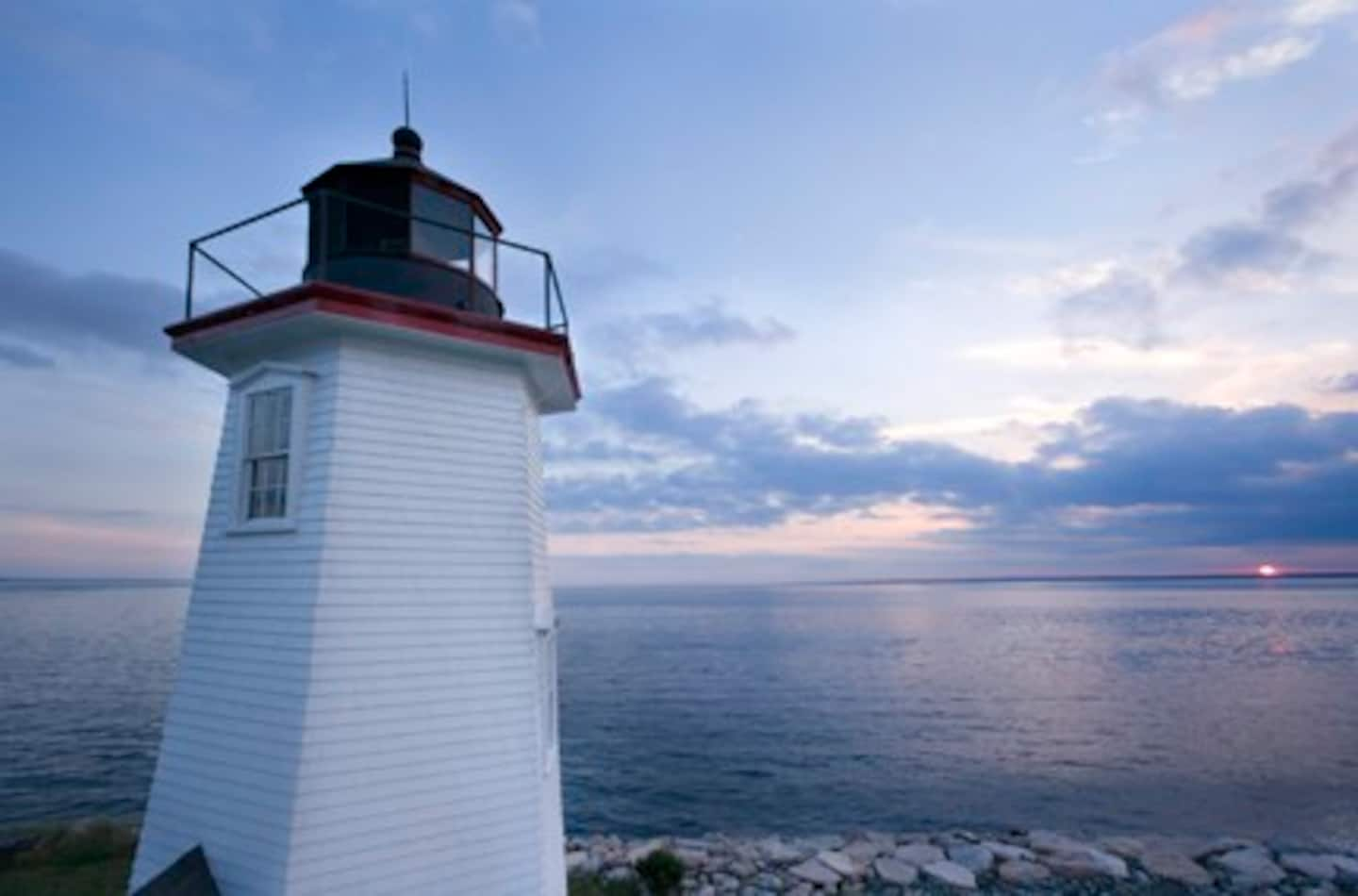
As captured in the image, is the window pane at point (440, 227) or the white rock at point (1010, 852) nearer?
the window pane at point (440, 227)

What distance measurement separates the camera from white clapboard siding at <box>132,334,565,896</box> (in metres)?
6.52

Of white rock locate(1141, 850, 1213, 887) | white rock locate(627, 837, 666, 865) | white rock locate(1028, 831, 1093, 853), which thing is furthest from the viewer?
white rock locate(1028, 831, 1093, 853)

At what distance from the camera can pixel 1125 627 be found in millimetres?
81938

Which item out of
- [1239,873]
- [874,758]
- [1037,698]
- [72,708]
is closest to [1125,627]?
[1037,698]

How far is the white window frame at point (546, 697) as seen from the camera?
7.97 metres

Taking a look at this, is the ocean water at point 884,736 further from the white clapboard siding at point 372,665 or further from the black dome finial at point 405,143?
the black dome finial at point 405,143

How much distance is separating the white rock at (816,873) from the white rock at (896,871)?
95 centimetres

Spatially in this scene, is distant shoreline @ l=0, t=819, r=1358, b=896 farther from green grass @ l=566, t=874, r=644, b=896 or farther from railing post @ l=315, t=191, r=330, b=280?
railing post @ l=315, t=191, r=330, b=280

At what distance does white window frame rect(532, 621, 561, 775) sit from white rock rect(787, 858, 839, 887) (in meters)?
9.14

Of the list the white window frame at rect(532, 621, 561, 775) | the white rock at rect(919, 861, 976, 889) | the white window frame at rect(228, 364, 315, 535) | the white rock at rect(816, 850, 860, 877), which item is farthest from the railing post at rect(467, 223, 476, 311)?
the white rock at rect(919, 861, 976, 889)

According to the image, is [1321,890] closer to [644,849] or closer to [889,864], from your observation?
[889,864]

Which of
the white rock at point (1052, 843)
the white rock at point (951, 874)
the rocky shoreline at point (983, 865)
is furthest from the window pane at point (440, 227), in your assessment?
the white rock at point (1052, 843)

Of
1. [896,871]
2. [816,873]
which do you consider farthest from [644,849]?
[896,871]

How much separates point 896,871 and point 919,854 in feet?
4.54
